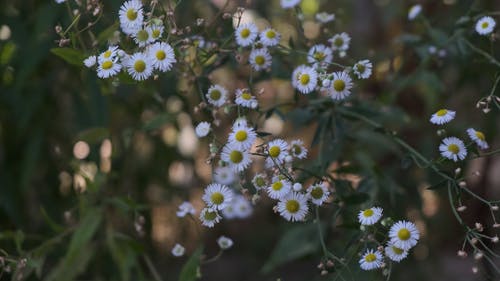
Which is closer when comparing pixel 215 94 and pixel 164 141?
pixel 215 94

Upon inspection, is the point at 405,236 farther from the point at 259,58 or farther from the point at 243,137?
the point at 259,58

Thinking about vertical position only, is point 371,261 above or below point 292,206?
below

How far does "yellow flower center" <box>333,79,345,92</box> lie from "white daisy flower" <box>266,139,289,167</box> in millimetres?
156

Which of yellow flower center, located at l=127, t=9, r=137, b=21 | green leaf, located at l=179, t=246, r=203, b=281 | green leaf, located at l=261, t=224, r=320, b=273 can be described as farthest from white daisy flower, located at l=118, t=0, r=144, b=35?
green leaf, located at l=261, t=224, r=320, b=273

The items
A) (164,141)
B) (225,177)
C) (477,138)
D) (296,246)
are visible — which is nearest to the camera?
(477,138)

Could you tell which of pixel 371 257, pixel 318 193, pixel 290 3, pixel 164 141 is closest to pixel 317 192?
pixel 318 193

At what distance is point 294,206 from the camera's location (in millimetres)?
961

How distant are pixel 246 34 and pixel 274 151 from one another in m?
0.26

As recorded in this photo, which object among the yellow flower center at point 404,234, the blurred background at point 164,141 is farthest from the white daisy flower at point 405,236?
the blurred background at point 164,141

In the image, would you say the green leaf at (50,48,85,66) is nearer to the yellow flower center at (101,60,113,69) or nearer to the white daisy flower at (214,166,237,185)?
the yellow flower center at (101,60,113,69)

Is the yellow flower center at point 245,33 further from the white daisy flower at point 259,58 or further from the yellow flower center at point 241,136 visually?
the yellow flower center at point 241,136

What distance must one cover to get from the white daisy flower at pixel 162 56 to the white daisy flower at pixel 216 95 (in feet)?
A: 0.39

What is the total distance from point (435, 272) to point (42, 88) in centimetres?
130

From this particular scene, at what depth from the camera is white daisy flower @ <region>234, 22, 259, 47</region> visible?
1.13 m
